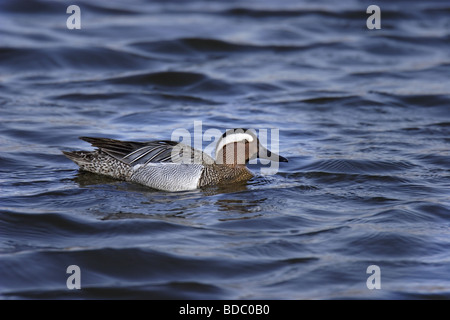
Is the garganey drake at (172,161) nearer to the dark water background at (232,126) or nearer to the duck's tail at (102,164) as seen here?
the duck's tail at (102,164)

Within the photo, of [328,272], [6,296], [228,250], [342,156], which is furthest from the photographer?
[342,156]

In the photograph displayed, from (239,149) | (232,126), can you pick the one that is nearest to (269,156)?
(239,149)

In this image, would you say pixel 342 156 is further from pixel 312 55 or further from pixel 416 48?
pixel 416 48

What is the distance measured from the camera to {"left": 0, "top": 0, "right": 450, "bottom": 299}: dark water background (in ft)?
21.3

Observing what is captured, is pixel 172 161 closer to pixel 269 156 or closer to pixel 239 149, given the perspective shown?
pixel 239 149

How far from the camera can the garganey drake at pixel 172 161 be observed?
341 inches

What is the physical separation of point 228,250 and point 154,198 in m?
1.67

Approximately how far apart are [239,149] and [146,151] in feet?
3.57

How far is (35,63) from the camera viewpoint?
1425 centimetres

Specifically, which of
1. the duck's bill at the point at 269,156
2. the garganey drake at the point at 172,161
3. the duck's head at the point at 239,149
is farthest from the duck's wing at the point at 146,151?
the duck's bill at the point at 269,156

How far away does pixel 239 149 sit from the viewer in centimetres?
900

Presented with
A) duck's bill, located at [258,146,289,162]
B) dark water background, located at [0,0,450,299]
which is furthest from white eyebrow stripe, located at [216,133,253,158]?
dark water background, located at [0,0,450,299]
